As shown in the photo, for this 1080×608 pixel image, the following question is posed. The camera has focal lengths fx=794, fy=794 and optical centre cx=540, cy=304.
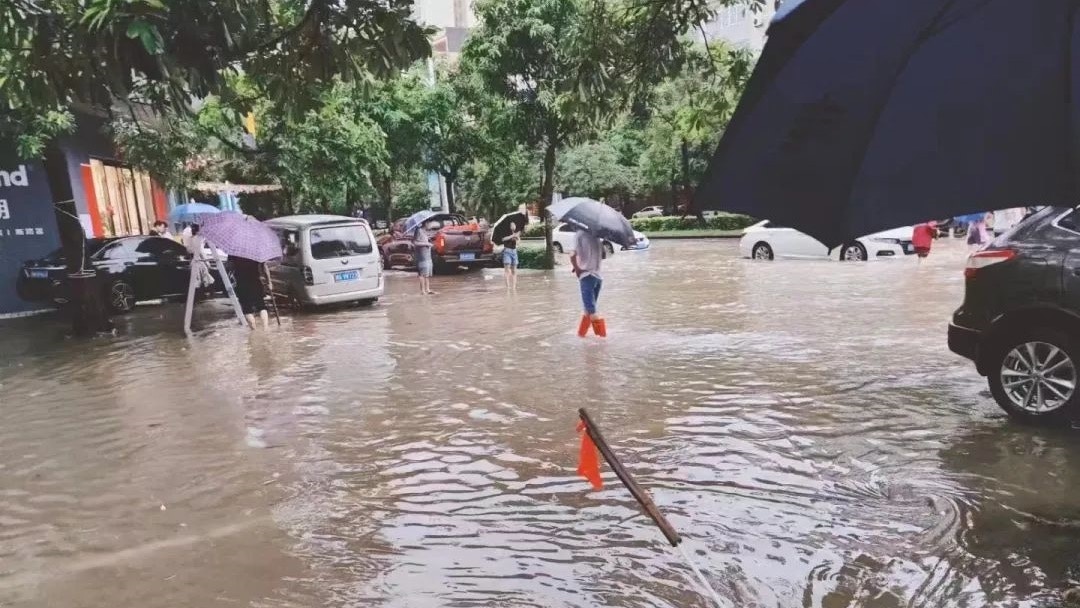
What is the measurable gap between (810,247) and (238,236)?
1408cm

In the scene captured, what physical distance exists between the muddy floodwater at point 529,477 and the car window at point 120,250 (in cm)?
511

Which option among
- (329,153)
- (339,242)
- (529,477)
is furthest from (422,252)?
(529,477)

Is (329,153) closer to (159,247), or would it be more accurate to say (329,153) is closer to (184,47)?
(159,247)

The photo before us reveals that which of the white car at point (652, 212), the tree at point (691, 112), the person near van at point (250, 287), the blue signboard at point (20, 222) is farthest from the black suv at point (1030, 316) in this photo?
the white car at point (652, 212)

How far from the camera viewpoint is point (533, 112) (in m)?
19.4

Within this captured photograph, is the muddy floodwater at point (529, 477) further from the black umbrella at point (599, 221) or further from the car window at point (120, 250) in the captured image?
the car window at point (120, 250)

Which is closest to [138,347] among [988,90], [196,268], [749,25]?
[196,268]

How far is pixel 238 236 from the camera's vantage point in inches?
435

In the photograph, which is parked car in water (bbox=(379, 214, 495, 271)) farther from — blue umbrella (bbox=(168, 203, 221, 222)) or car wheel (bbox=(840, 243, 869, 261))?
car wheel (bbox=(840, 243, 869, 261))

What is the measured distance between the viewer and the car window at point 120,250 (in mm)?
14862

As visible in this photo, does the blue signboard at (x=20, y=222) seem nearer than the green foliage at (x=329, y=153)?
Yes

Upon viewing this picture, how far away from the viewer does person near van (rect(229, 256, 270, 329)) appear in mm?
12188

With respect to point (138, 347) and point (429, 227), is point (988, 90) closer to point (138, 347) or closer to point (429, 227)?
point (138, 347)

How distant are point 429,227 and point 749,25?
33.2 meters
